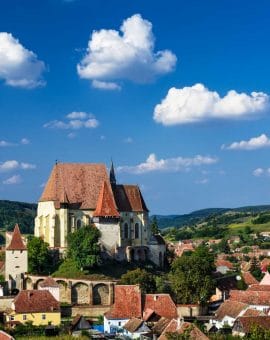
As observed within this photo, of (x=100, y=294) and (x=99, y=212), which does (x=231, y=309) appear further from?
(x=99, y=212)

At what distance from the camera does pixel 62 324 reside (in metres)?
71.4

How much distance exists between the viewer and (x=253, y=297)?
7719 centimetres

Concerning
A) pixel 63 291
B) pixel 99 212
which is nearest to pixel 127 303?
pixel 63 291

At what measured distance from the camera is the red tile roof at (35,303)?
71312 mm

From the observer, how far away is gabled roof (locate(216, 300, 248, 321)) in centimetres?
6975

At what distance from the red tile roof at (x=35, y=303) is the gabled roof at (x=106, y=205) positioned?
20.8 meters

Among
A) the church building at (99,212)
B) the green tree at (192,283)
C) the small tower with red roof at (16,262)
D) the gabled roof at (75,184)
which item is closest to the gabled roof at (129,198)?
the church building at (99,212)

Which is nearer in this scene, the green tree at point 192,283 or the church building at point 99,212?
the green tree at point 192,283

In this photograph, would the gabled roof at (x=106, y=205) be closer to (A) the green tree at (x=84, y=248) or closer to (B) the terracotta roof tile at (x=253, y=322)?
(A) the green tree at (x=84, y=248)

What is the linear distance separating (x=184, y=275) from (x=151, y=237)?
64.4 feet

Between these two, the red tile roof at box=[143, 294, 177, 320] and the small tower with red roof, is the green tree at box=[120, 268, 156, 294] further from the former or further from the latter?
the small tower with red roof

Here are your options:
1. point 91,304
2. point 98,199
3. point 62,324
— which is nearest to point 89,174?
point 98,199

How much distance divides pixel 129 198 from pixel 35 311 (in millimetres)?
30925

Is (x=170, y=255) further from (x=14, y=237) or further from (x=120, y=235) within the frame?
(x=14, y=237)
